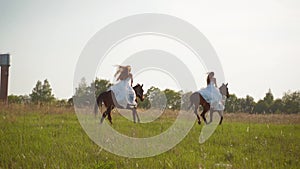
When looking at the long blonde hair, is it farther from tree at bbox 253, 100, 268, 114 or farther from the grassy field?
tree at bbox 253, 100, 268, 114

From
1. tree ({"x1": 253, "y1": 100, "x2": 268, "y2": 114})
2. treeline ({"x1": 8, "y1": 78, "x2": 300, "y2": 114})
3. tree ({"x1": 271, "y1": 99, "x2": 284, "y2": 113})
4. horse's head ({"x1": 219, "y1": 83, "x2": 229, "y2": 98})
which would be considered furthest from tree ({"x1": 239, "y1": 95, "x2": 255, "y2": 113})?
tree ({"x1": 271, "y1": 99, "x2": 284, "y2": 113})

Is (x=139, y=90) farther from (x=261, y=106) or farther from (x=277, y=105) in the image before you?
(x=277, y=105)

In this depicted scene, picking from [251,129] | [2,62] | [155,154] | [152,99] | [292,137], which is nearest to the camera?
[155,154]

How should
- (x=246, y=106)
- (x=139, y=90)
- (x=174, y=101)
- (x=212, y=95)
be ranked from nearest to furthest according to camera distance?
1. (x=139, y=90)
2. (x=212, y=95)
3. (x=246, y=106)
4. (x=174, y=101)

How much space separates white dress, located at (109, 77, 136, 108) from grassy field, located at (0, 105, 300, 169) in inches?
31.9

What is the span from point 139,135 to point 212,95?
4498mm

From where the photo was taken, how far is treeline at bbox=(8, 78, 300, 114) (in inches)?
616

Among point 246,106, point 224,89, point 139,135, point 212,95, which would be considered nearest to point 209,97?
point 212,95

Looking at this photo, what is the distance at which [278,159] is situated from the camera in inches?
366

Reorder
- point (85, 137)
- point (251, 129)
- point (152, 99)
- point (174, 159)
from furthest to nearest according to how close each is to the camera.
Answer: point (152, 99), point (251, 129), point (85, 137), point (174, 159)

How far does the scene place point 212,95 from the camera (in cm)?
1430

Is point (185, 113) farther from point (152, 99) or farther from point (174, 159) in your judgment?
point (174, 159)

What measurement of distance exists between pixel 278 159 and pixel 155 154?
3.14m

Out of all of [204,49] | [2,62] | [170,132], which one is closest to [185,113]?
[170,132]
